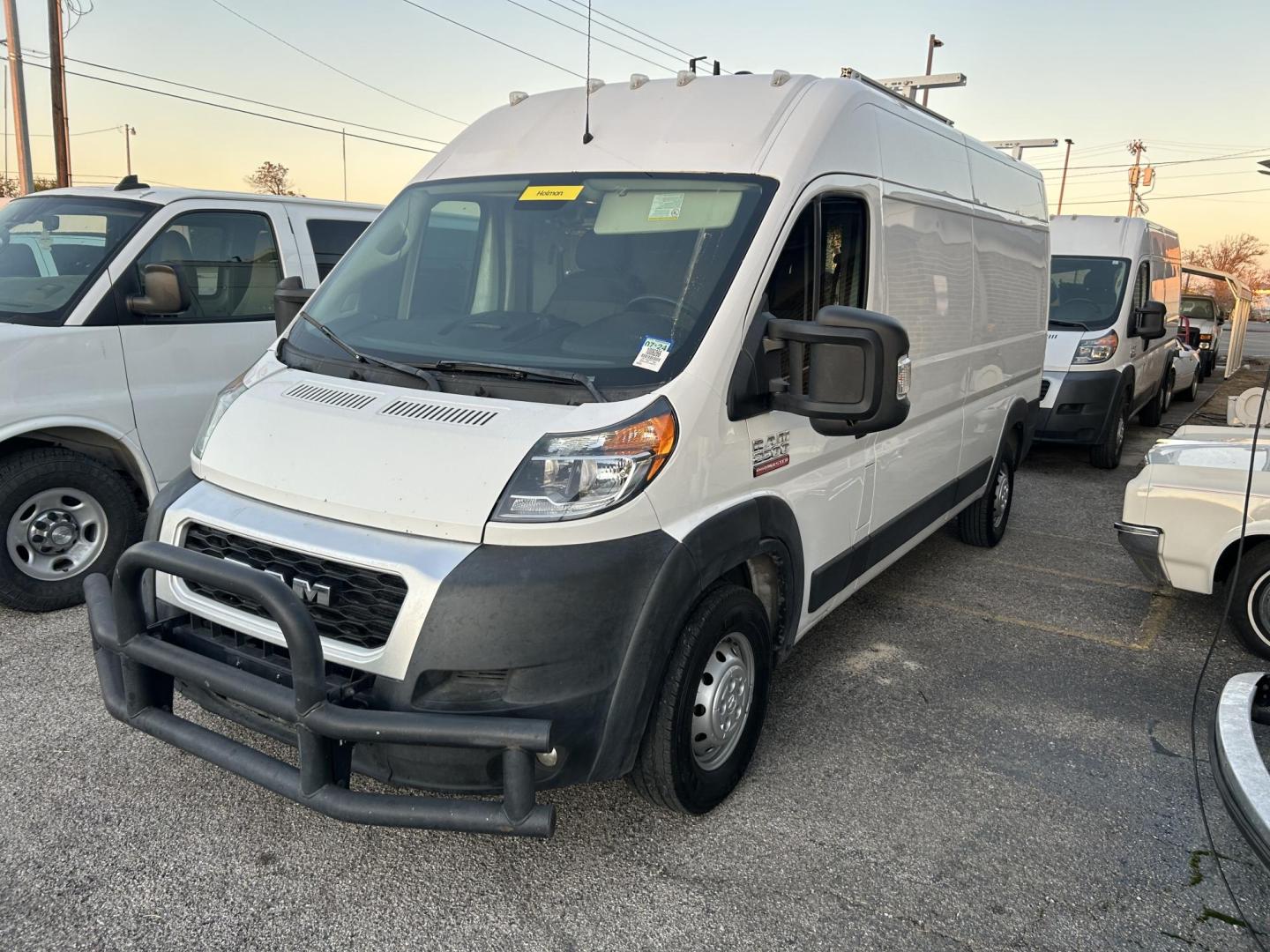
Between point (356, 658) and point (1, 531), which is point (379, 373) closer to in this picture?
point (356, 658)

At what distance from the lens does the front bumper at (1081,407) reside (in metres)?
9.37

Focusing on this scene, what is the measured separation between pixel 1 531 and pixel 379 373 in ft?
8.72

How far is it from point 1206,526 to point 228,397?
4.57 metres

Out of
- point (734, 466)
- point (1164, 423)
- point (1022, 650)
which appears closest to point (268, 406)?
point (734, 466)

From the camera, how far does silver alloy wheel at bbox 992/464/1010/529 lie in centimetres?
644

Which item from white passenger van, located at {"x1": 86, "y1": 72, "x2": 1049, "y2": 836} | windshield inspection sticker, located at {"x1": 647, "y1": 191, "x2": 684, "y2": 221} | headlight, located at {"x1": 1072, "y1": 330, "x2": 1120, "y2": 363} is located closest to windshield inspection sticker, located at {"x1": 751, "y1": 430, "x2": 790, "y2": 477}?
white passenger van, located at {"x1": 86, "y1": 72, "x2": 1049, "y2": 836}

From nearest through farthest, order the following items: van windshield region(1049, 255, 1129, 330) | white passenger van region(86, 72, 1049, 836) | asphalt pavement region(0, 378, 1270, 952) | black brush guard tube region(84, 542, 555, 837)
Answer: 1. black brush guard tube region(84, 542, 555, 837)
2. white passenger van region(86, 72, 1049, 836)
3. asphalt pavement region(0, 378, 1270, 952)
4. van windshield region(1049, 255, 1129, 330)

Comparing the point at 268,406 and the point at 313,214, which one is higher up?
the point at 313,214

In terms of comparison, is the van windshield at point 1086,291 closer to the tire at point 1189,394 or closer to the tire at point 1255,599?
the tire at point 1255,599

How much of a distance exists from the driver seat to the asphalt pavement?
5.56ft

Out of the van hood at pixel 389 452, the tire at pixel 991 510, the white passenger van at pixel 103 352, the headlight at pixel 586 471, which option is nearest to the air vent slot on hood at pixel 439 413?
the van hood at pixel 389 452

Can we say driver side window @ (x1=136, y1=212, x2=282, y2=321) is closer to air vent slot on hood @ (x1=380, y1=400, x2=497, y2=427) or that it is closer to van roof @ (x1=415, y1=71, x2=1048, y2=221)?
van roof @ (x1=415, y1=71, x2=1048, y2=221)

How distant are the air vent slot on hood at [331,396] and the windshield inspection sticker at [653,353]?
858 millimetres

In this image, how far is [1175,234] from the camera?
518 inches
